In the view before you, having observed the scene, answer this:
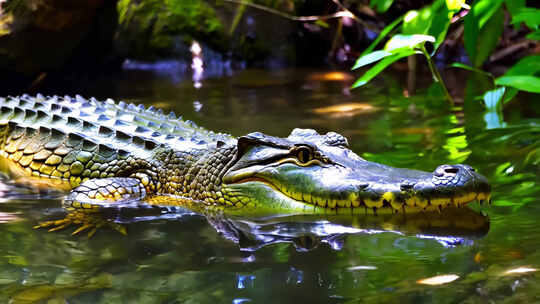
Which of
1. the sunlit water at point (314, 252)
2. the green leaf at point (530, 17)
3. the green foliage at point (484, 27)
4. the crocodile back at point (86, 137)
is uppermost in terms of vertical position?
the green foliage at point (484, 27)

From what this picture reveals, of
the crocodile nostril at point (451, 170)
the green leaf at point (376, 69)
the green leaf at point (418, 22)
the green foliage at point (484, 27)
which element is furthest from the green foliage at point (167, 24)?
the crocodile nostril at point (451, 170)

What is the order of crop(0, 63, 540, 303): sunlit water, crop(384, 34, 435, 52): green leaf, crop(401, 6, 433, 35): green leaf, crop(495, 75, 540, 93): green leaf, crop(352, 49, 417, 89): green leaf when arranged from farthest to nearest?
crop(401, 6, 433, 35): green leaf, crop(352, 49, 417, 89): green leaf, crop(495, 75, 540, 93): green leaf, crop(384, 34, 435, 52): green leaf, crop(0, 63, 540, 303): sunlit water

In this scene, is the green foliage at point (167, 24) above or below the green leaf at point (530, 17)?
above

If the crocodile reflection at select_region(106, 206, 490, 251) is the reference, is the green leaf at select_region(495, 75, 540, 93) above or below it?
above

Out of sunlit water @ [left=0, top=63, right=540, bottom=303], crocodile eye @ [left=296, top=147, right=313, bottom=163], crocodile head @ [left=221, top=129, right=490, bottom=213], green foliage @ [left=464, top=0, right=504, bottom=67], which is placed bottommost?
sunlit water @ [left=0, top=63, right=540, bottom=303]

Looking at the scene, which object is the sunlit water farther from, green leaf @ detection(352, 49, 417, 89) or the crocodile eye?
green leaf @ detection(352, 49, 417, 89)

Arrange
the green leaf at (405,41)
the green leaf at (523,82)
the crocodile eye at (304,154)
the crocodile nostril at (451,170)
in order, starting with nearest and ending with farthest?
the crocodile nostril at (451,170) < the crocodile eye at (304,154) < the green leaf at (405,41) < the green leaf at (523,82)

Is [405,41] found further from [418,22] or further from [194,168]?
[194,168]

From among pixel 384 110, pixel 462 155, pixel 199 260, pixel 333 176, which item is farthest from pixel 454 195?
pixel 384 110

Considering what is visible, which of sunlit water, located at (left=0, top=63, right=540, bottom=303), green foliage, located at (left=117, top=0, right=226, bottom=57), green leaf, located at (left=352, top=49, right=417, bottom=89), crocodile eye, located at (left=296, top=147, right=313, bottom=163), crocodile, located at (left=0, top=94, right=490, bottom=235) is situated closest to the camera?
sunlit water, located at (left=0, top=63, right=540, bottom=303)

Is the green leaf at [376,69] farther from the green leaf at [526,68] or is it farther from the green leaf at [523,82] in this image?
the green leaf at [526,68]

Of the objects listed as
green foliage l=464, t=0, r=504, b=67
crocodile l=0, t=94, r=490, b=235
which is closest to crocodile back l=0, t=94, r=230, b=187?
crocodile l=0, t=94, r=490, b=235

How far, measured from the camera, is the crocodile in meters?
3.14

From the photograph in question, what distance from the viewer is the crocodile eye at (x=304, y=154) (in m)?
3.56
